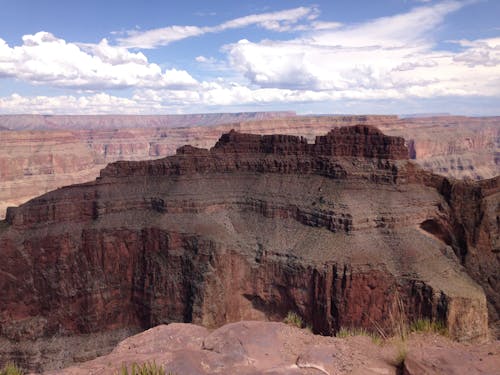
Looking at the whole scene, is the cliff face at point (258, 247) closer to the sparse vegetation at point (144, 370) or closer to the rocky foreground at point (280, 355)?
the rocky foreground at point (280, 355)

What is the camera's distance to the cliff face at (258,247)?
3559 centimetres

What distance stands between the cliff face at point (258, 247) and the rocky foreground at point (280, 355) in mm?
23897

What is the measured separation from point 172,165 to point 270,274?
1899 centimetres

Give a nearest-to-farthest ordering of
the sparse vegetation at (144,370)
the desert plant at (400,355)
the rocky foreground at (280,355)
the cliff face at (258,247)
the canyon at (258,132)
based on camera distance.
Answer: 1. the sparse vegetation at (144,370)
2. the rocky foreground at (280,355)
3. the desert plant at (400,355)
4. the cliff face at (258,247)
5. the canyon at (258,132)

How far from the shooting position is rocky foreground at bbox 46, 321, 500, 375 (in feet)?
31.3

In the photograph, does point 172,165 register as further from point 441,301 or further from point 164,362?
point 164,362

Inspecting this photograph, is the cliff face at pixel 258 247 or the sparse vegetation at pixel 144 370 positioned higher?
the sparse vegetation at pixel 144 370

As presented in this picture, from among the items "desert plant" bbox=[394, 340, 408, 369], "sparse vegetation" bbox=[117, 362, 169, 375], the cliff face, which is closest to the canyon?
the cliff face

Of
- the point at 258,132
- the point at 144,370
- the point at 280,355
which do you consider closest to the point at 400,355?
the point at 280,355

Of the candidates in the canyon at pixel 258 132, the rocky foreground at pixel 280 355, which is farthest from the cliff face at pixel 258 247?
the canyon at pixel 258 132

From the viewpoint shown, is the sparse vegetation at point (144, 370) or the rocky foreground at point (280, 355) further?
the rocky foreground at point (280, 355)

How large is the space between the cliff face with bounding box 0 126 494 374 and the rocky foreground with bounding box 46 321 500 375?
2390 cm

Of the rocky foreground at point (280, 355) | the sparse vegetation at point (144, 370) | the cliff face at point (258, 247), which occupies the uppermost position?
the sparse vegetation at point (144, 370)

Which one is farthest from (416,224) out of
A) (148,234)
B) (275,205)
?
(148,234)
